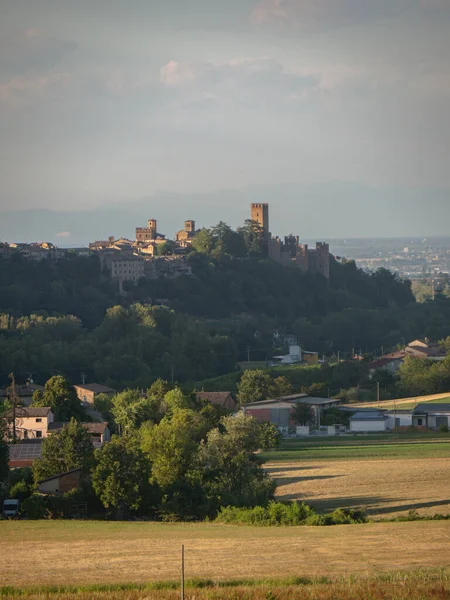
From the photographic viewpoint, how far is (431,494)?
28.2 metres

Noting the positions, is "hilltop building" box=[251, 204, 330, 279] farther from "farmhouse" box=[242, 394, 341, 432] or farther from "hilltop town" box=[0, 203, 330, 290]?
"farmhouse" box=[242, 394, 341, 432]

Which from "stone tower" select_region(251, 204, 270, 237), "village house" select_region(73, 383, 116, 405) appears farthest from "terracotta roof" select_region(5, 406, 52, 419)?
"stone tower" select_region(251, 204, 270, 237)

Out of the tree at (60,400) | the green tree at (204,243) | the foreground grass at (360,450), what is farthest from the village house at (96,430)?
the green tree at (204,243)

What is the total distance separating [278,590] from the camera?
16844 millimetres

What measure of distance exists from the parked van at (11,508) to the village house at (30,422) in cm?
1186

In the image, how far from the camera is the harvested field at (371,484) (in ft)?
88.3

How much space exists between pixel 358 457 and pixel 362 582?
18.9 meters

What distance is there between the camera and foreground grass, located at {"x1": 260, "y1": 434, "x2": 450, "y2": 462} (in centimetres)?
3631

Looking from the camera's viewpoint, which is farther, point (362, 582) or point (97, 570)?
point (97, 570)

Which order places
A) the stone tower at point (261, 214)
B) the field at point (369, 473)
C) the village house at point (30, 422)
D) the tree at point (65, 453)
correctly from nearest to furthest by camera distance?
the field at point (369, 473) < the tree at point (65, 453) < the village house at point (30, 422) < the stone tower at point (261, 214)

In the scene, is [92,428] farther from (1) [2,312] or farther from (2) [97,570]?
(1) [2,312]

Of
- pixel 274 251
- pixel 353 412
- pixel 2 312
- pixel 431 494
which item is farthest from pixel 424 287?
pixel 431 494

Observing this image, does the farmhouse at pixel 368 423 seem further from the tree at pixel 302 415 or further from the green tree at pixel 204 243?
the green tree at pixel 204 243

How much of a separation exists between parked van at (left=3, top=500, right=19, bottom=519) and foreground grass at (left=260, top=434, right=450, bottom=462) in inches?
453
